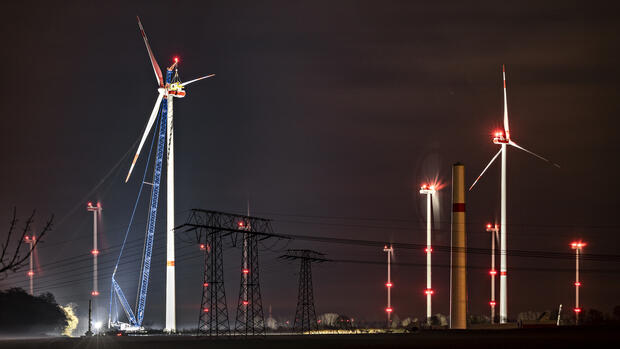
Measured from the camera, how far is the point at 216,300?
9888cm

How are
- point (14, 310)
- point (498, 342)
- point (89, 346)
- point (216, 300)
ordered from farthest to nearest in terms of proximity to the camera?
1. point (14, 310)
2. point (216, 300)
3. point (89, 346)
4. point (498, 342)

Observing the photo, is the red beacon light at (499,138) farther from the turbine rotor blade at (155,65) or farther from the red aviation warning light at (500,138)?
the turbine rotor blade at (155,65)

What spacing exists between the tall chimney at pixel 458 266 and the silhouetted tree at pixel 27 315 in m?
74.6

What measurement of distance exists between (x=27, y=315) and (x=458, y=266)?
80541 millimetres

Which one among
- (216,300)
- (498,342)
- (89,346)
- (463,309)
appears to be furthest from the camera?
(463,309)

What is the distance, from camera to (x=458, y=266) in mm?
111250

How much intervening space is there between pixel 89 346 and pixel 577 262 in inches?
3876

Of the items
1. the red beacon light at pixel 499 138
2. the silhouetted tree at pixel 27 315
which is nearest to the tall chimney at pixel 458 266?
the red beacon light at pixel 499 138

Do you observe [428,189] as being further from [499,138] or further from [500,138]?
[500,138]

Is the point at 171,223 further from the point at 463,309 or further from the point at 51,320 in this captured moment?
the point at 463,309

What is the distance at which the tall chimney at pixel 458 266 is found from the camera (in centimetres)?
11144

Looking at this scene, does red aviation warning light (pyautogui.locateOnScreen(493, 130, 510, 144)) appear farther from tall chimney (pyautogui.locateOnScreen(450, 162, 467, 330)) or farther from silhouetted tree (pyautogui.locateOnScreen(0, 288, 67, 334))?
silhouetted tree (pyautogui.locateOnScreen(0, 288, 67, 334))

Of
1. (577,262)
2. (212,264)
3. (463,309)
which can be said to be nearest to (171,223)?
(212,264)

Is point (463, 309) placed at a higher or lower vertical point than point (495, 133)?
lower
